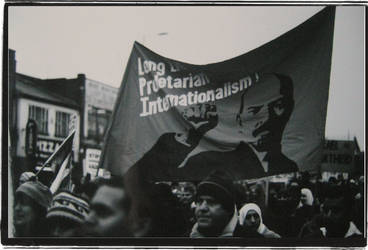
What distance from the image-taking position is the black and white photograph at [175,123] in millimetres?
5758

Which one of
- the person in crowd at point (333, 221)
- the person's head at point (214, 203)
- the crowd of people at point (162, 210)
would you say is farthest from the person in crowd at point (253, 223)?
the person in crowd at point (333, 221)

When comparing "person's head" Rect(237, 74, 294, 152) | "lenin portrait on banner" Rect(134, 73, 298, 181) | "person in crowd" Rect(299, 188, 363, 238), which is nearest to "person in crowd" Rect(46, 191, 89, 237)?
"lenin portrait on banner" Rect(134, 73, 298, 181)

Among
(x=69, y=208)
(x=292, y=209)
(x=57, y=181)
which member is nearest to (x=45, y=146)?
(x=57, y=181)

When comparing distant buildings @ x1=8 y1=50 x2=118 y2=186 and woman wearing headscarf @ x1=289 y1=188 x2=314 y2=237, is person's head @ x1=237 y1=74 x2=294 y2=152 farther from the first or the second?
distant buildings @ x1=8 y1=50 x2=118 y2=186

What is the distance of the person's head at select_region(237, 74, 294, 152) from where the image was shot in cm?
582

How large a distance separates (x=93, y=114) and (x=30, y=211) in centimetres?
131

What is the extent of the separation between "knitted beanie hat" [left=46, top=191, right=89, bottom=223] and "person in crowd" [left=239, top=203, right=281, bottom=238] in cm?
176

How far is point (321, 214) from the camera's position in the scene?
231 inches

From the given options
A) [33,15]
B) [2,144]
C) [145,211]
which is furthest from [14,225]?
[33,15]

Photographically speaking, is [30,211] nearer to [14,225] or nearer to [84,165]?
[14,225]

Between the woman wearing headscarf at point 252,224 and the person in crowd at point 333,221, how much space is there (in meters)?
0.49

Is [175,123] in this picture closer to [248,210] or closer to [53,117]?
[248,210]

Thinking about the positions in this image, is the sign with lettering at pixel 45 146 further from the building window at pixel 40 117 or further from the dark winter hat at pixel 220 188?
the dark winter hat at pixel 220 188

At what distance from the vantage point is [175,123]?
19.1 ft
